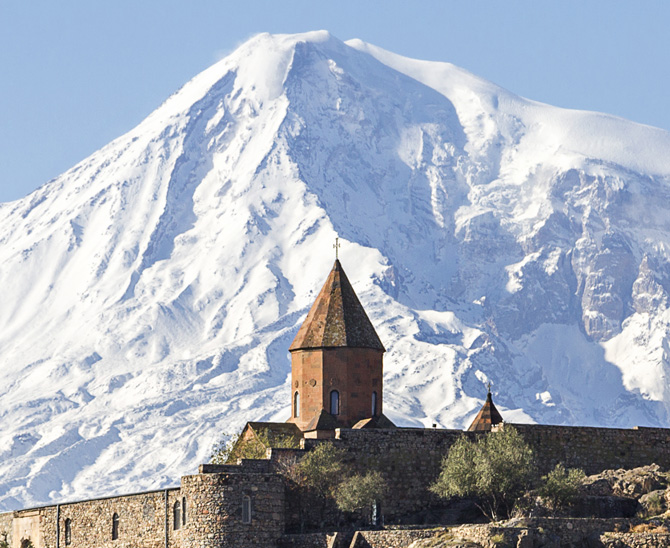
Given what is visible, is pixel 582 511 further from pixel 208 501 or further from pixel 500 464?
pixel 208 501

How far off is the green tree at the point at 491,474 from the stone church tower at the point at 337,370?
11361mm

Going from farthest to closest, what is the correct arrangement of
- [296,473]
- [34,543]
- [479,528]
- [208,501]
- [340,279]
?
[340,279]
[34,543]
[296,473]
[208,501]
[479,528]

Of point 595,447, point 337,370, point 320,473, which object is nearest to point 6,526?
point 337,370

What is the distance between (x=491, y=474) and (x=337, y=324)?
17012 mm

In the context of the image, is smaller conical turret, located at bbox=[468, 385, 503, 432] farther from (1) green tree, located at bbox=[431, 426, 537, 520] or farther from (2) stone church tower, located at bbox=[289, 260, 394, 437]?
(1) green tree, located at bbox=[431, 426, 537, 520]

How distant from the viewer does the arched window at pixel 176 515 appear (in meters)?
69.4

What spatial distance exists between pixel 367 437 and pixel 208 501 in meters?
9.38

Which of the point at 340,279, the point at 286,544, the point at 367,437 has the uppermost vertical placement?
the point at 340,279

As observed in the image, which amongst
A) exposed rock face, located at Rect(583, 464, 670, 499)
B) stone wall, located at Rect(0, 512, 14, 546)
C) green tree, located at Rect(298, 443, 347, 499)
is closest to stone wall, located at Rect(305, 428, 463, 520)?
green tree, located at Rect(298, 443, 347, 499)

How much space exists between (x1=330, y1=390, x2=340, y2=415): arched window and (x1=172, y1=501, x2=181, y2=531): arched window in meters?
16.6

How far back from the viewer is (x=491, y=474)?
233 feet

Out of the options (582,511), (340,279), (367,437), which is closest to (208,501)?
(367,437)

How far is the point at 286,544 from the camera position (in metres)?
68.8

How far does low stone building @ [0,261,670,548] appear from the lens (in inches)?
2692
